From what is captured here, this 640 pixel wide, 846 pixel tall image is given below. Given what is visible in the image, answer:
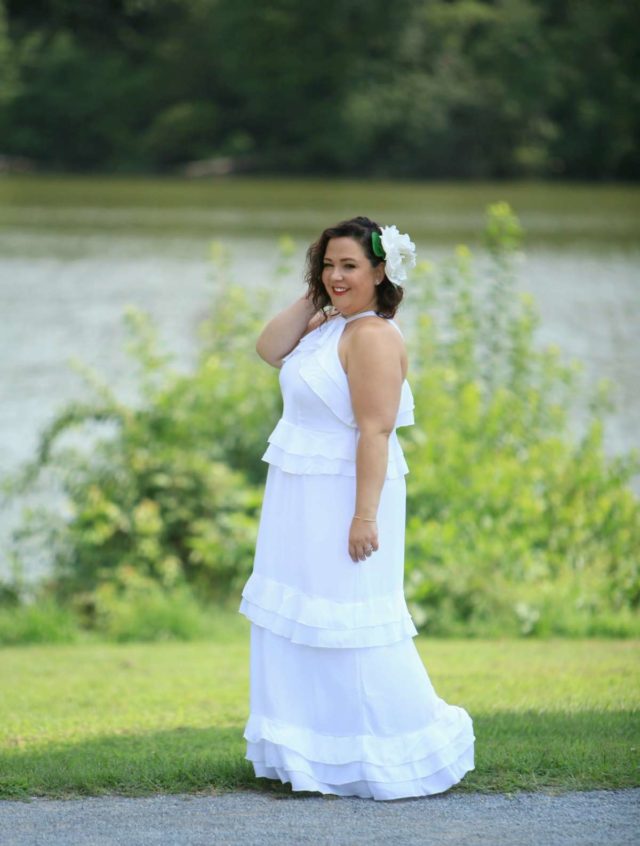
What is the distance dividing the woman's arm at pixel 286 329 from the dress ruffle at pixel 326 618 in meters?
0.82

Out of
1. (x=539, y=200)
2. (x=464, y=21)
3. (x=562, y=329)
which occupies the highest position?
(x=464, y=21)

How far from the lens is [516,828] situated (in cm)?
418

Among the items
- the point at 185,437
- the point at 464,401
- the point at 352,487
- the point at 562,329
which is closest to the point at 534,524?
the point at 464,401

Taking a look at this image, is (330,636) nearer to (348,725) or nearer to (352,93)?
(348,725)

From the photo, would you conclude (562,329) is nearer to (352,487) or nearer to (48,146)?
(352,487)

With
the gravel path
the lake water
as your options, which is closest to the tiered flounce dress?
the gravel path

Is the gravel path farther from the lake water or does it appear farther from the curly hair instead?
the lake water

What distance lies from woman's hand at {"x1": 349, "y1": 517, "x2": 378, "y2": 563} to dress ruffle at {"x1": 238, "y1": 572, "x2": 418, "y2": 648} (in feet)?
0.61

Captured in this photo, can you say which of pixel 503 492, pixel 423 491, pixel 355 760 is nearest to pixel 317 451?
pixel 355 760

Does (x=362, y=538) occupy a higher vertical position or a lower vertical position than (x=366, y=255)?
lower

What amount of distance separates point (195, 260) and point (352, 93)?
127ft

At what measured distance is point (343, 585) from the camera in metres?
4.53

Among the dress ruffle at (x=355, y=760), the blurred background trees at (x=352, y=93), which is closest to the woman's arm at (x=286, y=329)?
the dress ruffle at (x=355, y=760)

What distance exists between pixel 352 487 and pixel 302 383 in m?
0.39
